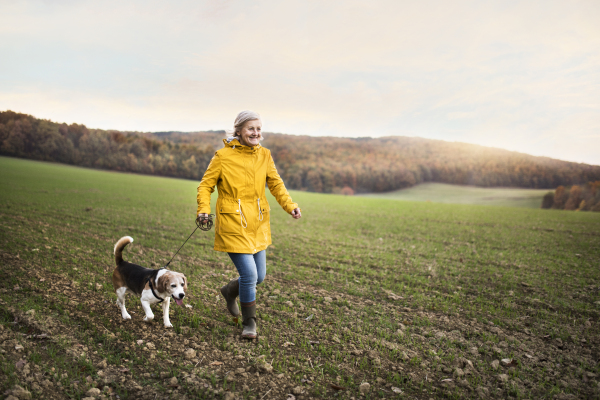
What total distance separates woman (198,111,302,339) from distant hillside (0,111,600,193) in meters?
45.9

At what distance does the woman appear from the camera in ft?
12.3

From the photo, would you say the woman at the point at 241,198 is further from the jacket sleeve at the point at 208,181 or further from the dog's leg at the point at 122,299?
the dog's leg at the point at 122,299

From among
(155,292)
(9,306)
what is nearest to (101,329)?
(155,292)

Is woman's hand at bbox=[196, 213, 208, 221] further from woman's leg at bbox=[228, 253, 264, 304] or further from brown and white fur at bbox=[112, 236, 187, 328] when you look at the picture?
brown and white fur at bbox=[112, 236, 187, 328]

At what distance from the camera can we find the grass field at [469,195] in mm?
62584

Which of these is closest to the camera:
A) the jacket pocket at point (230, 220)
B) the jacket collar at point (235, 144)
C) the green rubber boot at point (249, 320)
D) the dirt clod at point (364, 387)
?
the dirt clod at point (364, 387)

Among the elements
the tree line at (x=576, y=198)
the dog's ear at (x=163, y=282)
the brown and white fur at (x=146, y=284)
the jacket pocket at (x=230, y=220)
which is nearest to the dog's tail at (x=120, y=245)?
the brown and white fur at (x=146, y=284)

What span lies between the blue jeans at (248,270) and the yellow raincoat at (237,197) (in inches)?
5.6

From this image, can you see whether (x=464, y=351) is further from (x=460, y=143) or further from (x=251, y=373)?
(x=460, y=143)

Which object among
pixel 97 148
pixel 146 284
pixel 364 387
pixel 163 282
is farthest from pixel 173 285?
pixel 97 148

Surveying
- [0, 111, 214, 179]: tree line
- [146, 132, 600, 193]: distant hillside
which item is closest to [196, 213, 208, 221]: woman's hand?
[0, 111, 214, 179]: tree line

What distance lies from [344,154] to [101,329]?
97.4 metres

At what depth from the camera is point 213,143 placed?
81.6 metres

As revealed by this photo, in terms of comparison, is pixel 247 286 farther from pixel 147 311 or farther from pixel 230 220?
pixel 147 311
